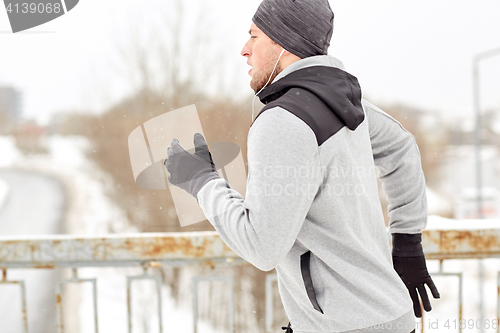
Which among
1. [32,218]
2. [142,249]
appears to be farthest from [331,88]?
[32,218]

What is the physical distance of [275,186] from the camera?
28.8 inches

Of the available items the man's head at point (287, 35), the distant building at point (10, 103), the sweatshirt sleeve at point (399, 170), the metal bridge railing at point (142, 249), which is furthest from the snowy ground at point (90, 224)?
the man's head at point (287, 35)

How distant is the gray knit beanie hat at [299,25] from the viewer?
37.4 inches

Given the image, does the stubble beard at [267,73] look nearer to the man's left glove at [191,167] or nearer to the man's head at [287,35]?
the man's head at [287,35]

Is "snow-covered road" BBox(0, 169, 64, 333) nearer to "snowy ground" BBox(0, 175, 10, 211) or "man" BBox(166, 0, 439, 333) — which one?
"snowy ground" BBox(0, 175, 10, 211)

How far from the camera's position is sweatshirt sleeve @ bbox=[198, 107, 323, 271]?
732mm

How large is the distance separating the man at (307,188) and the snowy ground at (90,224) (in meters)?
12.3

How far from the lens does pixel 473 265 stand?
671 inches

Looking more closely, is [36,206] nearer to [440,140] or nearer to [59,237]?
[59,237]

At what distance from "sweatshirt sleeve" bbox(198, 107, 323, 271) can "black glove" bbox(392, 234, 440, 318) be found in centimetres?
61

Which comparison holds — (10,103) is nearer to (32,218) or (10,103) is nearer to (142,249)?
(32,218)

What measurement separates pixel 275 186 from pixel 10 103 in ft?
53.7

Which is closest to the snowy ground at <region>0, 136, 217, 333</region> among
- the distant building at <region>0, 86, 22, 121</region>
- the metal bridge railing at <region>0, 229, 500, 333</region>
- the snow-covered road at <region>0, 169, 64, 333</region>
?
the snow-covered road at <region>0, 169, 64, 333</region>

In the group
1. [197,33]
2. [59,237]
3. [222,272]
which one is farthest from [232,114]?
[59,237]
